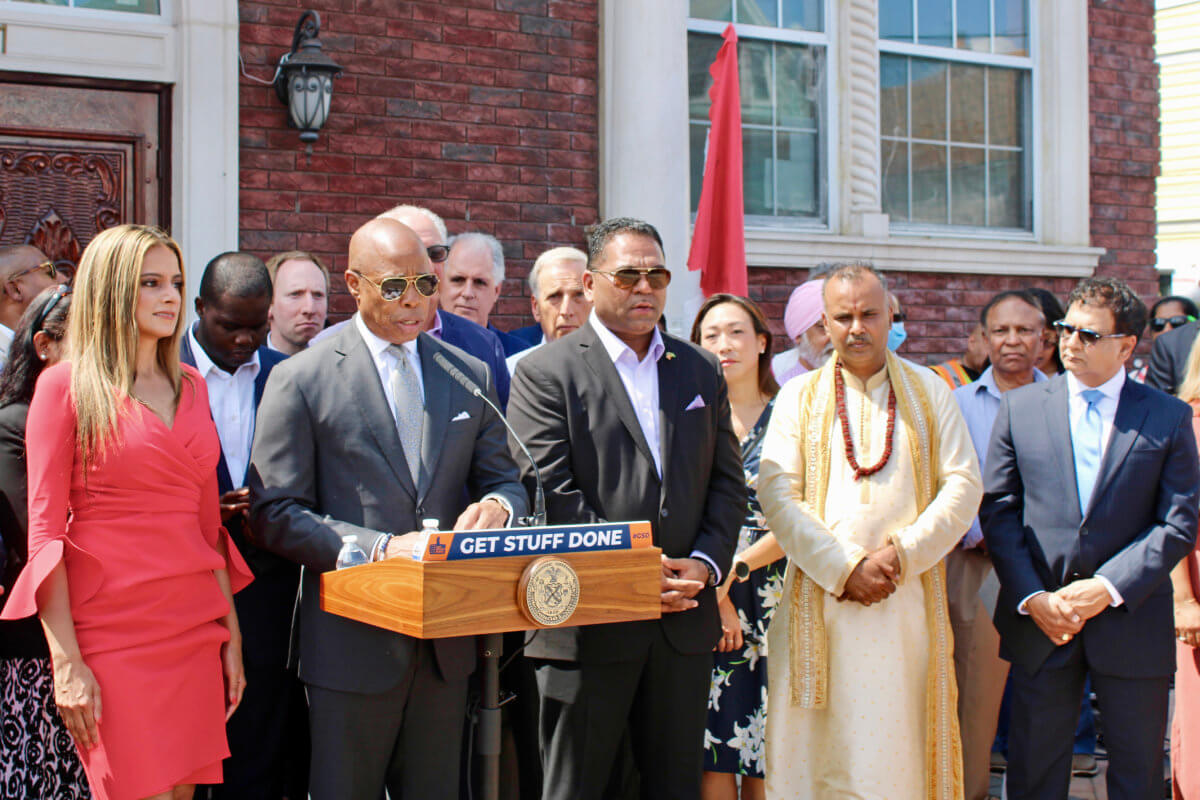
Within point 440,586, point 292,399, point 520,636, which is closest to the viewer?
point 440,586

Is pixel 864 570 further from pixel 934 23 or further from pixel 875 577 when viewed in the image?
pixel 934 23

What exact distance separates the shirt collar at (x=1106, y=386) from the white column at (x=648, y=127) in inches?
105

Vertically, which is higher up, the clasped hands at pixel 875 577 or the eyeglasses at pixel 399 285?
the eyeglasses at pixel 399 285

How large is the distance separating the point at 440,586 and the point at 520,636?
49.6 inches

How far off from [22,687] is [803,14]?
6335 mm

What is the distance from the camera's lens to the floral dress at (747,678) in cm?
432

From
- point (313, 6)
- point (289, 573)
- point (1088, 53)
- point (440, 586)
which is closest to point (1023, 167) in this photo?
point (1088, 53)

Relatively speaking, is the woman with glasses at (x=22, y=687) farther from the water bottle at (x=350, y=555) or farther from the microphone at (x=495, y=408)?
the microphone at (x=495, y=408)

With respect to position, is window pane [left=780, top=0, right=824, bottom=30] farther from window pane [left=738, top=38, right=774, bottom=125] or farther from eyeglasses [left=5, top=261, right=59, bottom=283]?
eyeglasses [left=5, top=261, right=59, bottom=283]

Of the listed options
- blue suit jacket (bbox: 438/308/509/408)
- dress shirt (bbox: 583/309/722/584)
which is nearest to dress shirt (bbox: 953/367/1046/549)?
dress shirt (bbox: 583/309/722/584)

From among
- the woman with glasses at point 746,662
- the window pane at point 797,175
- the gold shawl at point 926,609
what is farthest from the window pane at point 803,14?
the gold shawl at point 926,609

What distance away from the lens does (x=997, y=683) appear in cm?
502

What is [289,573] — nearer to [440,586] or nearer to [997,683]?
[440,586]

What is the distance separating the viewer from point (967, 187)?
8320 millimetres
